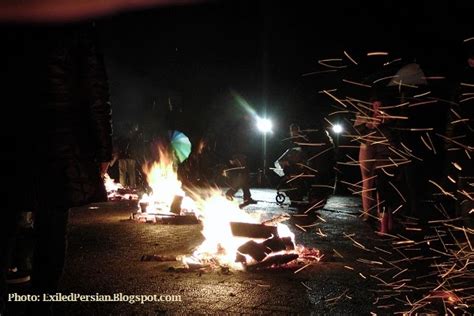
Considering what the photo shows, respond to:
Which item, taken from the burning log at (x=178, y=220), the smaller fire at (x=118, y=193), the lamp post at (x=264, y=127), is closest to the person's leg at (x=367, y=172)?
the burning log at (x=178, y=220)

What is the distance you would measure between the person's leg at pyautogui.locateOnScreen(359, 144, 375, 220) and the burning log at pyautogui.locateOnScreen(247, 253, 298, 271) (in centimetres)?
302

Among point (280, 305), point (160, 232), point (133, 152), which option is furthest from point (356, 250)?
point (133, 152)

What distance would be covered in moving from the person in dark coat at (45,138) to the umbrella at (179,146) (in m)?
18.4

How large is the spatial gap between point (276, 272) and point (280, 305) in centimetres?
128

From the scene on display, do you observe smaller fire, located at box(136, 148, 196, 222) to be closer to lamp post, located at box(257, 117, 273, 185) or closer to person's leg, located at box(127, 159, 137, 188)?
person's leg, located at box(127, 159, 137, 188)

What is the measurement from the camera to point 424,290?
4602 mm

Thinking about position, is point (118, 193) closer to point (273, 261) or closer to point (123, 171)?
point (123, 171)

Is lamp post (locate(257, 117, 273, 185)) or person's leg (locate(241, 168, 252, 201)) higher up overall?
lamp post (locate(257, 117, 273, 185))

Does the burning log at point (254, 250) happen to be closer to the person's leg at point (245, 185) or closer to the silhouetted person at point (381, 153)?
the silhouetted person at point (381, 153)

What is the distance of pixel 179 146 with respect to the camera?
2241 centimetres

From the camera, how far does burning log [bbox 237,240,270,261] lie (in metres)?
5.51

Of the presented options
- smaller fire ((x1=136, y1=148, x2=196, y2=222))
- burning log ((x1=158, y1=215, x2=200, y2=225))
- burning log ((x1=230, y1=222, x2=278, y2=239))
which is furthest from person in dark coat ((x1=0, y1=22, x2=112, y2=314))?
smaller fire ((x1=136, y1=148, x2=196, y2=222))

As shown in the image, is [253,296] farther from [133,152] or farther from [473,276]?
[133,152]

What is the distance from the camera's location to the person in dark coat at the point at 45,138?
2.96 m
